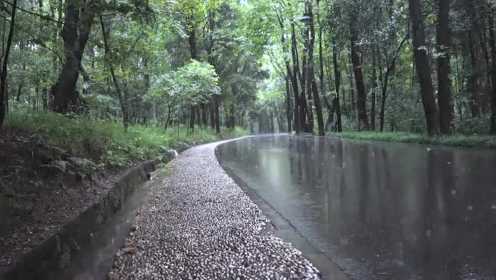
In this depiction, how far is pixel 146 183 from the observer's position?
30.7 feet

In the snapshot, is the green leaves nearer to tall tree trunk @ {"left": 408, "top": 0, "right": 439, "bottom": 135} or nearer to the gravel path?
tall tree trunk @ {"left": 408, "top": 0, "right": 439, "bottom": 135}

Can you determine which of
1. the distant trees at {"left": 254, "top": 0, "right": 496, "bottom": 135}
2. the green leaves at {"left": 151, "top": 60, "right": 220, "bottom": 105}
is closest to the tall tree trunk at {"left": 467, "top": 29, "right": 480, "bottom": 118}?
the distant trees at {"left": 254, "top": 0, "right": 496, "bottom": 135}

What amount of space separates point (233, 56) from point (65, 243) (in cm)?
3069

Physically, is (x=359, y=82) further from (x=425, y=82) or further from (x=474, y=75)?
(x=425, y=82)

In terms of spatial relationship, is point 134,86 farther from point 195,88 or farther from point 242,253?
point 242,253

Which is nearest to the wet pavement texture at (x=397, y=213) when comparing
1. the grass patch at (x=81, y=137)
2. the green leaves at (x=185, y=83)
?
the grass patch at (x=81, y=137)

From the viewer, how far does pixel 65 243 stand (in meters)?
4.21

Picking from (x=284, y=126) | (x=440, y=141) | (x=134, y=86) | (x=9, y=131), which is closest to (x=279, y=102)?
(x=284, y=126)

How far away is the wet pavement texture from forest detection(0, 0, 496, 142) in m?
4.30

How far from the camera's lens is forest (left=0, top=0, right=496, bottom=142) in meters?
9.38

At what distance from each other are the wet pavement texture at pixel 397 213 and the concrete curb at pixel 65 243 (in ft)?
8.17

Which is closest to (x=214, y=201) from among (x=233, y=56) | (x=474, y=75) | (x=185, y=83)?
(x=185, y=83)

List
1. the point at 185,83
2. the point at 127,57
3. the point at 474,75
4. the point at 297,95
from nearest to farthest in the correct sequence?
the point at 127,57 → the point at 474,75 → the point at 185,83 → the point at 297,95

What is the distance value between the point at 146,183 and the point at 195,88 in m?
11.9
